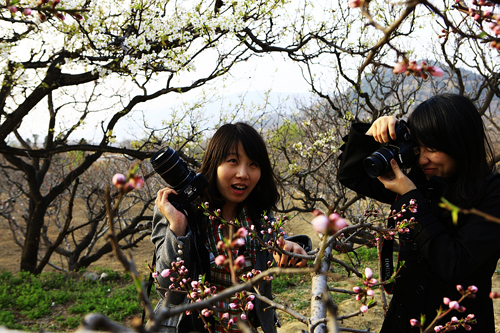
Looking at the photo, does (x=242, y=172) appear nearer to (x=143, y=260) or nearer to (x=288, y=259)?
(x=288, y=259)

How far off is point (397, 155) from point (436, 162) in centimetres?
16

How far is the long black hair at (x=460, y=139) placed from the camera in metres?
1.54

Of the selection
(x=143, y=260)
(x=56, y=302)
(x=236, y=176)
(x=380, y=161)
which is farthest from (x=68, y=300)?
(x=380, y=161)

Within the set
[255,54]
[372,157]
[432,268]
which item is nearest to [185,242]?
[372,157]

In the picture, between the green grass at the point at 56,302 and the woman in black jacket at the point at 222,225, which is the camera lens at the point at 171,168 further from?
the green grass at the point at 56,302

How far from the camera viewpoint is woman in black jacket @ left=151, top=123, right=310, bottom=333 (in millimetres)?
1646

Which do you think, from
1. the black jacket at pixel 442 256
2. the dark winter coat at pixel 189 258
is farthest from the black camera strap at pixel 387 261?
the dark winter coat at pixel 189 258

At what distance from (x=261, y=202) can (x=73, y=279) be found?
5624mm

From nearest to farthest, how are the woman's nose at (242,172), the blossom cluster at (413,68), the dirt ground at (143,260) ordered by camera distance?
the blossom cluster at (413,68) → the woman's nose at (242,172) → the dirt ground at (143,260)

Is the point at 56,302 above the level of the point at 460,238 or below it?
below

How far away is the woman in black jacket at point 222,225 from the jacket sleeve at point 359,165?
416mm

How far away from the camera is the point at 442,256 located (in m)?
1.42

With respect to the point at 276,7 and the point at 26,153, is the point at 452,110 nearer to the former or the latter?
the point at 276,7

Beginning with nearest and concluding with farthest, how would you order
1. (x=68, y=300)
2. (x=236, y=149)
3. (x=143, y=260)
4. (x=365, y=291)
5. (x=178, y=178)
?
1. (x=365, y=291)
2. (x=178, y=178)
3. (x=236, y=149)
4. (x=68, y=300)
5. (x=143, y=260)
